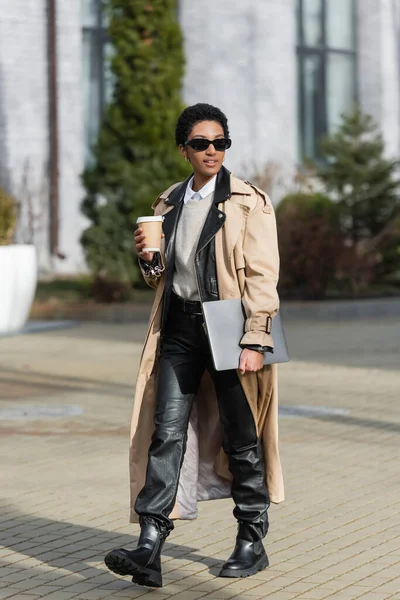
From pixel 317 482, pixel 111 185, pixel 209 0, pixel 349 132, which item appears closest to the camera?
pixel 317 482

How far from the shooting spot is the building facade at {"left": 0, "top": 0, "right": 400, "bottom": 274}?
81.9 ft

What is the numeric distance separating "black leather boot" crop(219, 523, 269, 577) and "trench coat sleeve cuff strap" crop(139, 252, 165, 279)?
1.09m

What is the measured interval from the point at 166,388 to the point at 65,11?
20.6 metres

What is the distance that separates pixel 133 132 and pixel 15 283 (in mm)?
5513

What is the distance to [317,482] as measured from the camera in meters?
7.93

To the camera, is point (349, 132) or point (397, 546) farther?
point (349, 132)

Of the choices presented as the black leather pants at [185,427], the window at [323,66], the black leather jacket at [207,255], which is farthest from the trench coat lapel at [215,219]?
the window at [323,66]

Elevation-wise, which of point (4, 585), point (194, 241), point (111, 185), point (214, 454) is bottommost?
point (4, 585)

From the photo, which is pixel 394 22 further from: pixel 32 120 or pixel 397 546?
pixel 397 546

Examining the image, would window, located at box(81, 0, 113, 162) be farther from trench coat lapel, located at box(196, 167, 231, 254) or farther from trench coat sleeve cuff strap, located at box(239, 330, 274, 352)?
trench coat sleeve cuff strap, located at box(239, 330, 274, 352)

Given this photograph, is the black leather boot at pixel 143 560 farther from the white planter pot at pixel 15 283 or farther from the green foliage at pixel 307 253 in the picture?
the green foliage at pixel 307 253

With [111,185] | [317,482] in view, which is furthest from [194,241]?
[111,185]

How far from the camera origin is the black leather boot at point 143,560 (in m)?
5.50

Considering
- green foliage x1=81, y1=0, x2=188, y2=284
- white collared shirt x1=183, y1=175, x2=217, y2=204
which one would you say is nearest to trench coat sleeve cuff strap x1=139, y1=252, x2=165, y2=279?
white collared shirt x1=183, y1=175, x2=217, y2=204
